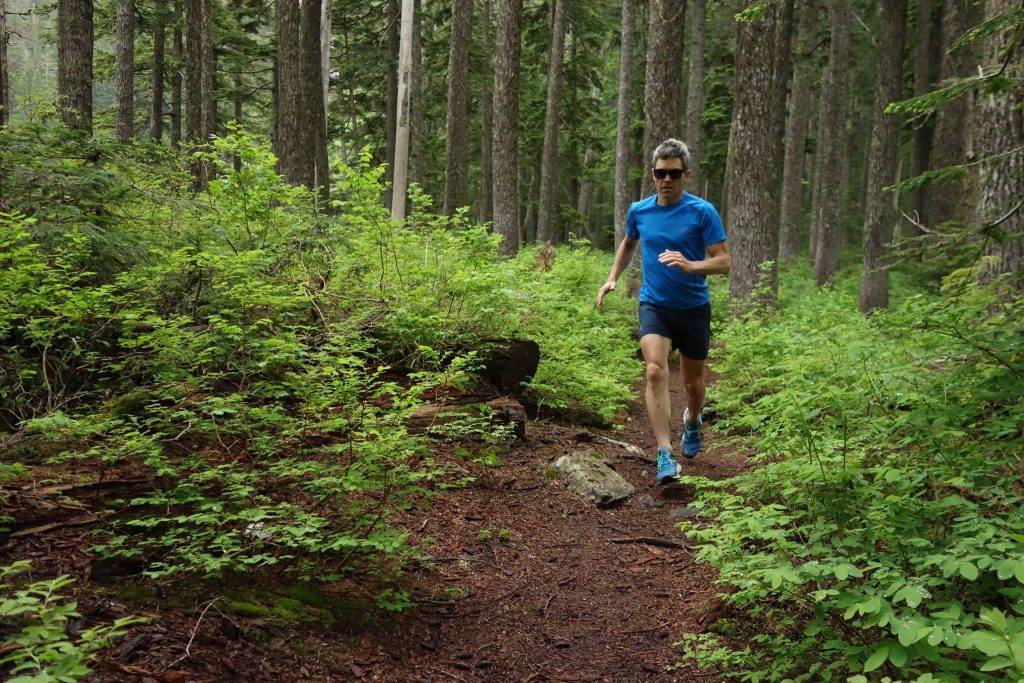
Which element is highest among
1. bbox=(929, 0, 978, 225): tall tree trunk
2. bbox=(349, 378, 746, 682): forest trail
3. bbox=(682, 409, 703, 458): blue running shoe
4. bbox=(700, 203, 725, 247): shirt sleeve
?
bbox=(929, 0, 978, 225): tall tree trunk

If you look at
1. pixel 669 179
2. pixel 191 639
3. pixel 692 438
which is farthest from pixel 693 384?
pixel 191 639

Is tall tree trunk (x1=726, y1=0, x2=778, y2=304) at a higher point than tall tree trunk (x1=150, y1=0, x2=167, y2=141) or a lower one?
lower

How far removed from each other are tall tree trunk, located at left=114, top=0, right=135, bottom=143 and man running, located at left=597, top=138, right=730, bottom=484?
16.8 meters

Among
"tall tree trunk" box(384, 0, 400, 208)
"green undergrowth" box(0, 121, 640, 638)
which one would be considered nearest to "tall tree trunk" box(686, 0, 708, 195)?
"tall tree trunk" box(384, 0, 400, 208)

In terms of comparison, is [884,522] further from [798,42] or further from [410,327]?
[798,42]

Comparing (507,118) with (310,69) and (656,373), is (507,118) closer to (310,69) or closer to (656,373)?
(310,69)

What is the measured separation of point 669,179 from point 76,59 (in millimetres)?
8972

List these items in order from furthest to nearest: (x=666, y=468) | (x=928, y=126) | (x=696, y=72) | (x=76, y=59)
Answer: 1. (x=928, y=126)
2. (x=696, y=72)
3. (x=76, y=59)
4. (x=666, y=468)

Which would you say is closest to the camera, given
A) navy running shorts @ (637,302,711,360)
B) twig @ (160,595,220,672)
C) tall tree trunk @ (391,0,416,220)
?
twig @ (160,595,220,672)

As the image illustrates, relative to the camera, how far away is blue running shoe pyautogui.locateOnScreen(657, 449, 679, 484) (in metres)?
5.26

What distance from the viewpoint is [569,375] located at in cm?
689

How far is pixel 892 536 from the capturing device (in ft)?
8.73

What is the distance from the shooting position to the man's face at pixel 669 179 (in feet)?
17.4

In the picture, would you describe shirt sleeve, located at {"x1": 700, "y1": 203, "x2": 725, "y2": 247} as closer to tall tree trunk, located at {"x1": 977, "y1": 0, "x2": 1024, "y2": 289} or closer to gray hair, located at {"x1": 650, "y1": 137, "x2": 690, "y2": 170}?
gray hair, located at {"x1": 650, "y1": 137, "x2": 690, "y2": 170}
